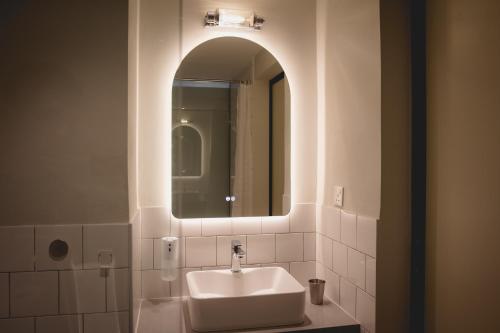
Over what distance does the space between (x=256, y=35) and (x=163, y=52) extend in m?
0.48

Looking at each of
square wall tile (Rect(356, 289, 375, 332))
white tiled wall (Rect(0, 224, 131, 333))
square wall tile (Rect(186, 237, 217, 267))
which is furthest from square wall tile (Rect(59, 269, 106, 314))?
square wall tile (Rect(356, 289, 375, 332))

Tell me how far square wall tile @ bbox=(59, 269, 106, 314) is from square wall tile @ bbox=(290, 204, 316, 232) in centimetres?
100

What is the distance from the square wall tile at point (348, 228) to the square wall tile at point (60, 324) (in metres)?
1.09

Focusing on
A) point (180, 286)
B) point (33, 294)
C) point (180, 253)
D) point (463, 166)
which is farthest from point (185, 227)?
point (463, 166)

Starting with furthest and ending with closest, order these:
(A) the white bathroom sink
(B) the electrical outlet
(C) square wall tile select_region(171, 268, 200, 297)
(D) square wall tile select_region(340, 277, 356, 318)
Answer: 1. (C) square wall tile select_region(171, 268, 200, 297)
2. (B) the electrical outlet
3. (D) square wall tile select_region(340, 277, 356, 318)
4. (A) the white bathroom sink

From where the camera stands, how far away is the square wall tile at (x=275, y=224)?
79.7 inches

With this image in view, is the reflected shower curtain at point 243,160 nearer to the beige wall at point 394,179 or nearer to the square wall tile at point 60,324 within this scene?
the beige wall at point 394,179

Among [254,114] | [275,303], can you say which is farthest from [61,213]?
[254,114]

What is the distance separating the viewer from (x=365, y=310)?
5.16ft

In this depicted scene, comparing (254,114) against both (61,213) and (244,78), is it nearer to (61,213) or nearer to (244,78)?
(244,78)

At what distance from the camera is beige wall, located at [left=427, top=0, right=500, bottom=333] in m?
1.21

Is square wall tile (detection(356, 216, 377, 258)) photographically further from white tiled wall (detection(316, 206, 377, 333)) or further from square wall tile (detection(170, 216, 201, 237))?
square wall tile (detection(170, 216, 201, 237))

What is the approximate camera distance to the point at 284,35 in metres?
2.04

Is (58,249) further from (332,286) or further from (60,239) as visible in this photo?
(332,286)
